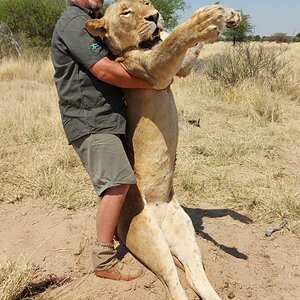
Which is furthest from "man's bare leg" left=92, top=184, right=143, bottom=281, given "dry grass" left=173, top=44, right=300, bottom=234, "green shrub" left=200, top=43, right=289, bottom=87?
"green shrub" left=200, top=43, right=289, bottom=87

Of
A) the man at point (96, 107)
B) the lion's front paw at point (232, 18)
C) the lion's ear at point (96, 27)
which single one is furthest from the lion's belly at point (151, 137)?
the lion's front paw at point (232, 18)

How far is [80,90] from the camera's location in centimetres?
297

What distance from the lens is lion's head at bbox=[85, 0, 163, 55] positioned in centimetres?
297

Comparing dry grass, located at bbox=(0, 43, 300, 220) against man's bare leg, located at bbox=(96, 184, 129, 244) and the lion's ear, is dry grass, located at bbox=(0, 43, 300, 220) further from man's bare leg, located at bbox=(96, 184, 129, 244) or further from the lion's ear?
the lion's ear

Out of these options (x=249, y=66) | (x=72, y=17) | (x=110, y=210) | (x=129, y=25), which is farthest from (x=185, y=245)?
(x=249, y=66)

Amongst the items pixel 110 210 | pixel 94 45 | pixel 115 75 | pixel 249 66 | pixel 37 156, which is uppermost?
pixel 94 45

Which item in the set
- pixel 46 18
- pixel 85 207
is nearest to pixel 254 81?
pixel 85 207

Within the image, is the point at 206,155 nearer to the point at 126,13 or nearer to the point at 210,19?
the point at 126,13

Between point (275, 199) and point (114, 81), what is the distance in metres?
2.46

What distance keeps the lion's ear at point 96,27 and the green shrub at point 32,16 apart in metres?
17.3

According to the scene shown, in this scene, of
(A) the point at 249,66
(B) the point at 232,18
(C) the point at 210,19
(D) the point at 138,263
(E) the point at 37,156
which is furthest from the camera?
(A) the point at 249,66

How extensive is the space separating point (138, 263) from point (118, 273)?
0.77 ft

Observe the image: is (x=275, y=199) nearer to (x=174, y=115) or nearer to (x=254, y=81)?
(x=174, y=115)

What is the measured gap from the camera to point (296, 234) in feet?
13.8
